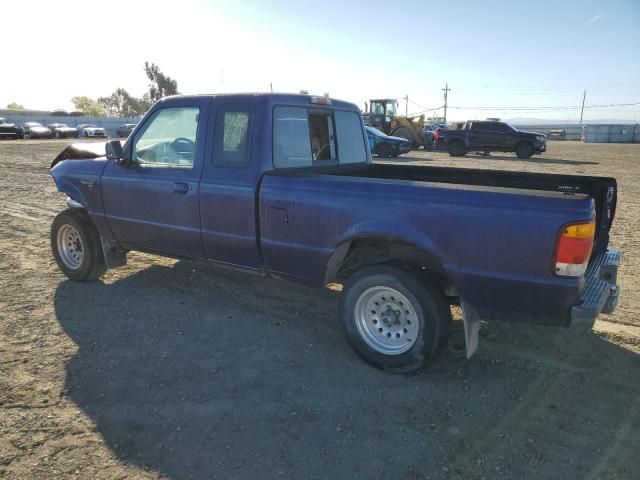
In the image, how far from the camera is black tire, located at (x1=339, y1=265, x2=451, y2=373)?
3.23 m

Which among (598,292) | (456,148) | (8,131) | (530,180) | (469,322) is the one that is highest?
(8,131)

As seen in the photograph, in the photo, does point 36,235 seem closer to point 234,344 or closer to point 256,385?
point 234,344

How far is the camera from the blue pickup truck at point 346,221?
2.85 metres

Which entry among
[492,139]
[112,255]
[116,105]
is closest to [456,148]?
[492,139]

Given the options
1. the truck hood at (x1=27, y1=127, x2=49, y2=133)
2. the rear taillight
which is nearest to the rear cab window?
the rear taillight

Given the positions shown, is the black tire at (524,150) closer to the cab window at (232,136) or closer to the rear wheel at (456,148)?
the rear wheel at (456,148)

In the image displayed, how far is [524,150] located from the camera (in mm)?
23312

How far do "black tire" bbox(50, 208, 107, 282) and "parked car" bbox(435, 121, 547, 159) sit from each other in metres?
22.1

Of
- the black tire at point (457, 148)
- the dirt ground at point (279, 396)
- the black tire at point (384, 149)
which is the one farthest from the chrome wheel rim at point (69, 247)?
the black tire at point (457, 148)

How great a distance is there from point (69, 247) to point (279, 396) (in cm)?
346

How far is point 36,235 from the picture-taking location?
23.5ft

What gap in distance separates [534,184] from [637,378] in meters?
1.77

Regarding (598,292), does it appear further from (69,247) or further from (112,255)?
(69,247)

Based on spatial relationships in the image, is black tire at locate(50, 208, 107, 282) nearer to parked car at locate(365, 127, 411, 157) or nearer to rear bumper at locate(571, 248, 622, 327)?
rear bumper at locate(571, 248, 622, 327)
